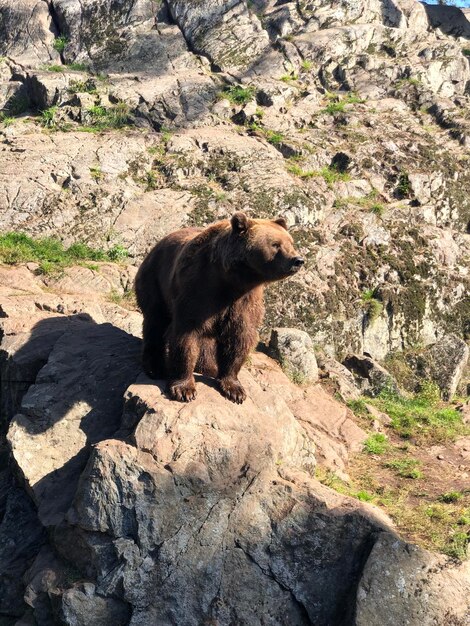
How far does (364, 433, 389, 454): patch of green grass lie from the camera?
7922 mm

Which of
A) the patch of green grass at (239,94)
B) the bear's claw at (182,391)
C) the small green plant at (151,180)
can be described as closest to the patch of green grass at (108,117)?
the small green plant at (151,180)

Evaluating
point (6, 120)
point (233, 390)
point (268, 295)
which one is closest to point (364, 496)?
point (233, 390)

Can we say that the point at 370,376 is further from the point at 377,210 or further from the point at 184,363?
the point at 184,363

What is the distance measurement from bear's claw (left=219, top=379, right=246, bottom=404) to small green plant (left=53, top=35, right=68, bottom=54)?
13626 mm

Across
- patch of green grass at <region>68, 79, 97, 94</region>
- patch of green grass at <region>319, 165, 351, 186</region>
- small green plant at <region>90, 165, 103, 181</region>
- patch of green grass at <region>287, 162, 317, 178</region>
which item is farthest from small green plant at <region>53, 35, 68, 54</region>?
patch of green grass at <region>319, 165, 351, 186</region>

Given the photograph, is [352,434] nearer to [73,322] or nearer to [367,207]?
[73,322]

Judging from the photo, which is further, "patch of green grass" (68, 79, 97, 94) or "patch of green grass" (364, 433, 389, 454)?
"patch of green grass" (68, 79, 97, 94)

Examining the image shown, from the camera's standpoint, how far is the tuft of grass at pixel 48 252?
11.2 metres

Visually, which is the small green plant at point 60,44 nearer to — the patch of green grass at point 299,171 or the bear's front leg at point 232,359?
the patch of green grass at point 299,171

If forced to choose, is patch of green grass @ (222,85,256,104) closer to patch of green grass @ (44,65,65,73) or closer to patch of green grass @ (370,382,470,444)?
patch of green grass @ (44,65,65,73)

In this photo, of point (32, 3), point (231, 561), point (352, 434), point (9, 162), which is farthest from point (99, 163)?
point (231, 561)

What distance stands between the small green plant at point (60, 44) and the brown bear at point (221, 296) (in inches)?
492

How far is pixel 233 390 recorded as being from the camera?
623 cm

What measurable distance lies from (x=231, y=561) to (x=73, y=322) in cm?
441
